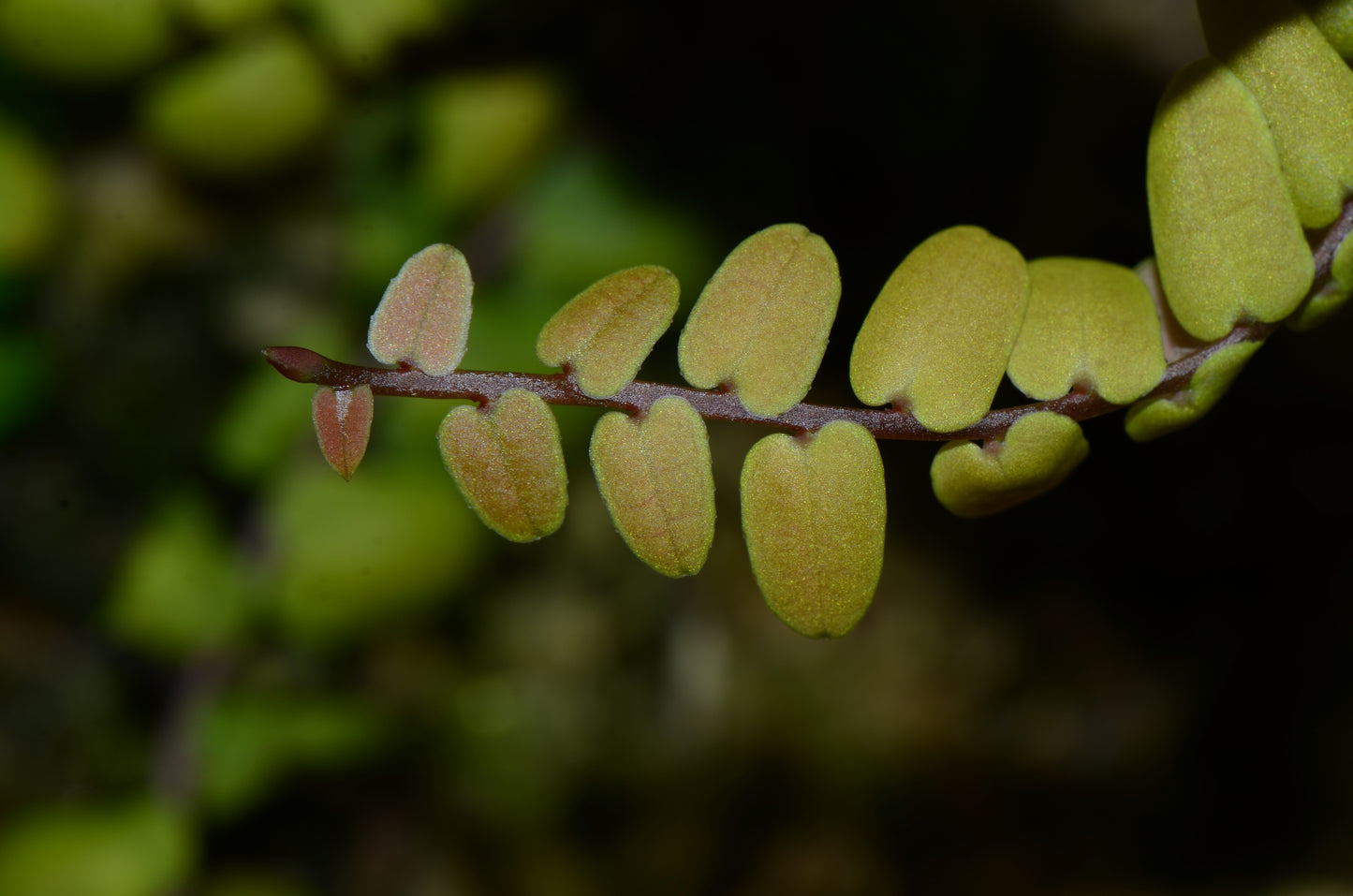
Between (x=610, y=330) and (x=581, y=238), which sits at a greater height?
(x=581, y=238)

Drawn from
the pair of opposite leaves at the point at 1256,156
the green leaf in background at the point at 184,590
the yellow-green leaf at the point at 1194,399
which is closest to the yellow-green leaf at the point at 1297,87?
the pair of opposite leaves at the point at 1256,156

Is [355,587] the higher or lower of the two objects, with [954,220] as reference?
lower

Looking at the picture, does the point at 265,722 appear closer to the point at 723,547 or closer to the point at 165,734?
the point at 165,734

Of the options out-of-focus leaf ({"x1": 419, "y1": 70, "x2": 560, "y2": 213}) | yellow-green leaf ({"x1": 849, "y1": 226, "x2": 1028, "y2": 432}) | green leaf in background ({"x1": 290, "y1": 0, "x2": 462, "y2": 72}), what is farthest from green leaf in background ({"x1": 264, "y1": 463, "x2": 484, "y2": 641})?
yellow-green leaf ({"x1": 849, "y1": 226, "x2": 1028, "y2": 432})

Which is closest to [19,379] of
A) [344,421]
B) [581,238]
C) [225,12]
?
[225,12]

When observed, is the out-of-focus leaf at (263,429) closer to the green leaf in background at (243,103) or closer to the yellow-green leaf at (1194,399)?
the green leaf in background at (243,103)

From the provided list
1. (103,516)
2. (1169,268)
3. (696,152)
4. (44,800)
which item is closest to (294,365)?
(1169,268)

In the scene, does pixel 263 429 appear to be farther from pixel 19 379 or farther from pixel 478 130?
pixel 478 130
